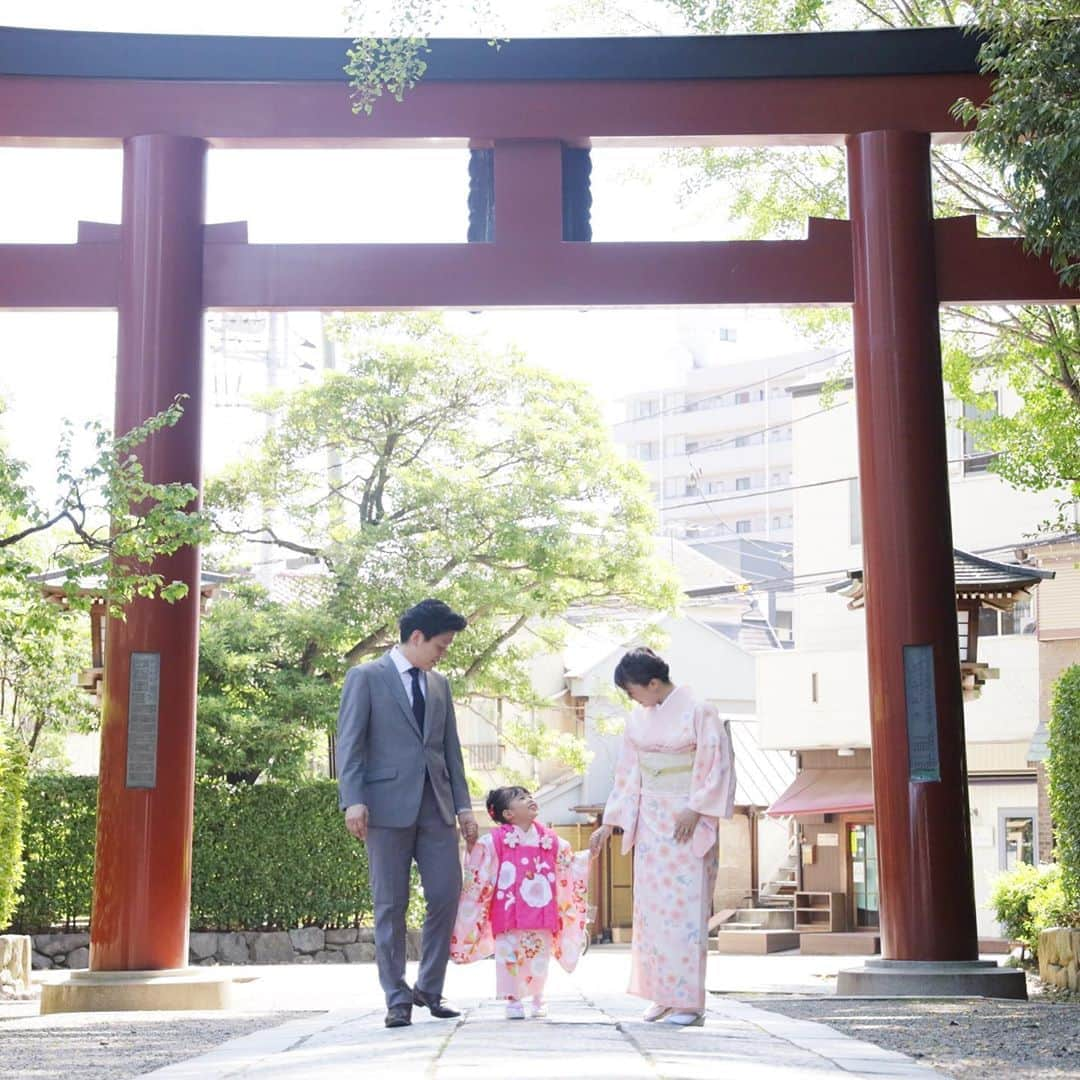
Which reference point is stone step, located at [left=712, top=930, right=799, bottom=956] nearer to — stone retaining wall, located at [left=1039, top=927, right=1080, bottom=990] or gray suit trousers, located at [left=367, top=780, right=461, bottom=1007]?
stone retaining wall, located at [left=1039, top=927, right=1080, bottom=990]

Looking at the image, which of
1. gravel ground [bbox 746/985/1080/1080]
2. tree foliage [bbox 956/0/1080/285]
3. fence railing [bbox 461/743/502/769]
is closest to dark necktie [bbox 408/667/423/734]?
gravel ground [bbox 746/985/1080/1080]

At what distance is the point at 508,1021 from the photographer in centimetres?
580

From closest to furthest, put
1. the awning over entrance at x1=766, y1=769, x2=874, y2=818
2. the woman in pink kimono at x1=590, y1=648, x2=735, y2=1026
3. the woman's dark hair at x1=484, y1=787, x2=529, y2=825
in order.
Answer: the woman in pink kimono at x1=590, y1=648, x2=735, y2=1026, the woman's dark hair at x1=484, y1=787, x2=529, y2=825, the awning over entrance at x1=766, y1=769, x2=874, y2=818

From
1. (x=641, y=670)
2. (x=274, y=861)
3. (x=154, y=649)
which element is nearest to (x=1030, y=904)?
(x=154, y=649)

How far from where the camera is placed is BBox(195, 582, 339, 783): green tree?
16594mm

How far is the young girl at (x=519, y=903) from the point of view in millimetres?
6289

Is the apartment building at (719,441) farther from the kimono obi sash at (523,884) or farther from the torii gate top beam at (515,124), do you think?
the kimono obi sash at (523,884)

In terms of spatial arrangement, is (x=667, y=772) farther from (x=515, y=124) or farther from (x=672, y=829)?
(x=515, y=124)

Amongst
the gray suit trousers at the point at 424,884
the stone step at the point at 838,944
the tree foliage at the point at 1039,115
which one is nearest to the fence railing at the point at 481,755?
the stone step at the point at 838,944

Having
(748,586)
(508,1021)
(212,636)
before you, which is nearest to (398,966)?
(508,1021)

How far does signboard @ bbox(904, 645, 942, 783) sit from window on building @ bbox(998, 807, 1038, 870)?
15373 mm

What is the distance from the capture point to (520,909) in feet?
20.7

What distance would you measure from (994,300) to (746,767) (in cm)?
2116

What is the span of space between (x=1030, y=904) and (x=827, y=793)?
12848mm
